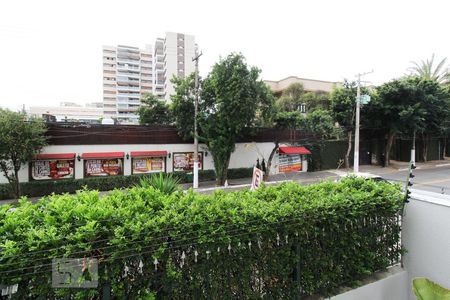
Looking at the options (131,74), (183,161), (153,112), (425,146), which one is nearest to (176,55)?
(131,74)

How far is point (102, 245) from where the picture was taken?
7.92 feet

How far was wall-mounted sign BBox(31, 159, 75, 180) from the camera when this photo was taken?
1614cm

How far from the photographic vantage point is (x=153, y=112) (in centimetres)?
2505

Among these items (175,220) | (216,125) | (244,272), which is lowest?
(244,272)

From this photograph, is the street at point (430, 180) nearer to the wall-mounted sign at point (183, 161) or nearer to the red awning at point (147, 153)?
the wall-mounted sign at point (183, 161)

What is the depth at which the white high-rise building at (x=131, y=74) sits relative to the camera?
68.4 m

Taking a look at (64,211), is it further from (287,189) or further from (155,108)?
(155,108)

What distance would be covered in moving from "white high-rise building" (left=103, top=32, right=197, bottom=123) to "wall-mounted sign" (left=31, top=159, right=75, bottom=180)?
52.2 metres

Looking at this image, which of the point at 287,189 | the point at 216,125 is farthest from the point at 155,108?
the point at 287,189

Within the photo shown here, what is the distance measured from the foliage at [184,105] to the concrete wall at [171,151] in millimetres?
1630

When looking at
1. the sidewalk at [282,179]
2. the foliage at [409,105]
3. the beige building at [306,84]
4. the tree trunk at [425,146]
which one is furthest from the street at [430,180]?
the beige building at [306,84]

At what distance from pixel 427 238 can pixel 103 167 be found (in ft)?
58.7

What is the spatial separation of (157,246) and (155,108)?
23683 mm

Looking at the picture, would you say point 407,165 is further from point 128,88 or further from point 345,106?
point 128,88
